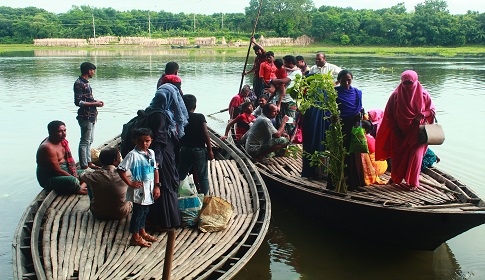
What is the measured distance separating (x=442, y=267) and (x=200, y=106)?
11449 mm

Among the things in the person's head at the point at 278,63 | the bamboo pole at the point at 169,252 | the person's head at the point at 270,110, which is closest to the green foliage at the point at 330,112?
the person's head at the point at 270,110

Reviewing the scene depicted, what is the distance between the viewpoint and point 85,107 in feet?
22.4

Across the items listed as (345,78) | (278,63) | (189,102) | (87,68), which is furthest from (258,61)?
(189,102)

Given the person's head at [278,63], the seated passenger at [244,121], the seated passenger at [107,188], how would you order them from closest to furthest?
the seated passenger at [107,188], the seated passenger at [244,121], the person's head at [278,63]

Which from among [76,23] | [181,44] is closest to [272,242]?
[181,44]

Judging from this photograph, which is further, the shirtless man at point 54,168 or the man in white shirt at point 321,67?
the man in white shirt at point 321,67

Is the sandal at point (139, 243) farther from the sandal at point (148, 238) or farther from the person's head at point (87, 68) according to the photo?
the person's head at point (87, 68)

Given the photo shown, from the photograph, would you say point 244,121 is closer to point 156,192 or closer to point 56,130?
point 56,130

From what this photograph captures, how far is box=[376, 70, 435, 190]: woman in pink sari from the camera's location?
546cm

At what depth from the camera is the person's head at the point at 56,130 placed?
537 cm

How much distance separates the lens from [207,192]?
18.6ft

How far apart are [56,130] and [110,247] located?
1.79 metres

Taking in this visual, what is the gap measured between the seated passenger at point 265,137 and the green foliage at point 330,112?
3.19 ft

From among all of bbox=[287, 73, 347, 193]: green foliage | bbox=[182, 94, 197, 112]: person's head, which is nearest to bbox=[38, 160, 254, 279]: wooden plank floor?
bbox=[287, 73, 347, 193]: green foliage
